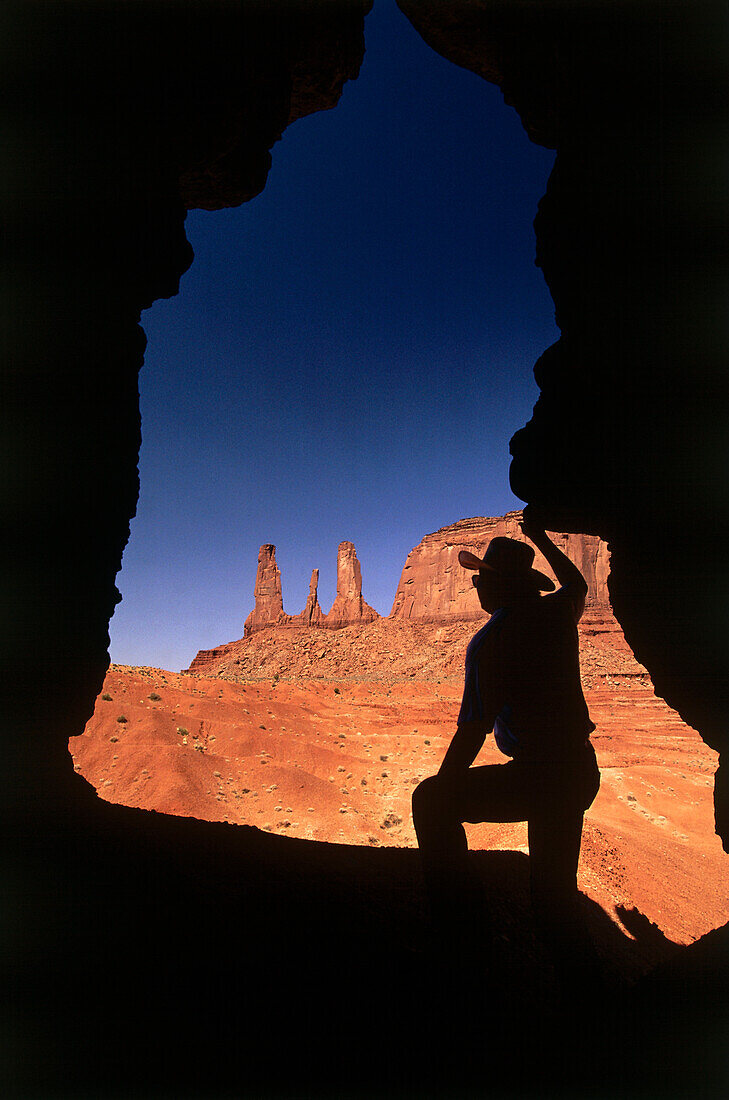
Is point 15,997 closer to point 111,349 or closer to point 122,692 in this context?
point 111,349

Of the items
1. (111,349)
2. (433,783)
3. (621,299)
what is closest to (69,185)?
(111,349)

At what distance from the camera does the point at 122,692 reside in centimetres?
1537

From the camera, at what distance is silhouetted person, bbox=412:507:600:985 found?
2.29m

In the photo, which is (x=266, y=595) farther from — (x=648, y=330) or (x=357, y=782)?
(x=648, y=330)

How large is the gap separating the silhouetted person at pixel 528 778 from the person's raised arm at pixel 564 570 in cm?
24

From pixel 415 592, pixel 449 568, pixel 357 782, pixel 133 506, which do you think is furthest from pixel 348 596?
pixel 133 506

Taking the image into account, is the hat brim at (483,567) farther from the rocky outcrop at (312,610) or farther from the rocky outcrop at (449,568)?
the rocky outcrop at (312,610)

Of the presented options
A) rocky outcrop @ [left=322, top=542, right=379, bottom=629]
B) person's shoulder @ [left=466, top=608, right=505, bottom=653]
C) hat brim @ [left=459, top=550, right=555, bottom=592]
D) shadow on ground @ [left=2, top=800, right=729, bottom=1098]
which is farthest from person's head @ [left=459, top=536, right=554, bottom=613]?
rocky outcrop @ [left=322, top=542, right=379, bottom=629]

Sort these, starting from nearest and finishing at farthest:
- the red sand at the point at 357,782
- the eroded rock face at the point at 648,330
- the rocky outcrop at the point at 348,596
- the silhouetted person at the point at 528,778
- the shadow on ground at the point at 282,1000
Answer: the shadow on ground at the point at 282,1000 < the silhouetted person at the point at 528,778 < the eroded rock face at the point at 648,330 < the red sand at the point at 357,782 < the rocky outcrop at the point at 348,596

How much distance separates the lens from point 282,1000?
80.7 inches

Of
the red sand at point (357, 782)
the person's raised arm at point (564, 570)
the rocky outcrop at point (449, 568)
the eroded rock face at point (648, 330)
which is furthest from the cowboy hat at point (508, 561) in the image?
the rocky outcrop at point (449, 568)

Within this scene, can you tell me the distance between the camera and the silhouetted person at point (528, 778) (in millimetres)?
2285

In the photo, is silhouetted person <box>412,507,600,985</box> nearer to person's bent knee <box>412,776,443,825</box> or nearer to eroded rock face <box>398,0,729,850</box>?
person's bent knee <box>412,776,443,825</box>

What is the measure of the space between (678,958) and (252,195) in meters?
7.65
